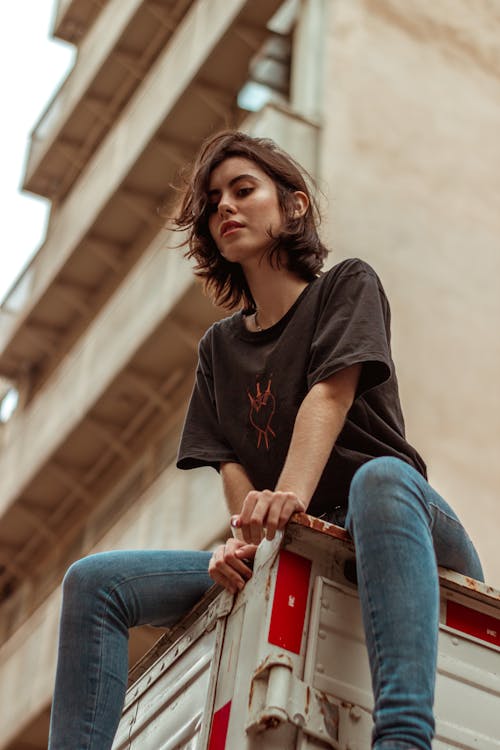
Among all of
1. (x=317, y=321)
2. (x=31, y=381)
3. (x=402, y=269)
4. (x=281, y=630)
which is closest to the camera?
(x=281, y=630)

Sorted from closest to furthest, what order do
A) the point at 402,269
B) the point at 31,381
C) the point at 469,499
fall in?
the point at 469,499 → the point at 402,269 → the point at 31,381

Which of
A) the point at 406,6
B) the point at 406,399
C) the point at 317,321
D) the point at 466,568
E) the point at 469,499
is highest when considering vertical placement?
the point at 406,6

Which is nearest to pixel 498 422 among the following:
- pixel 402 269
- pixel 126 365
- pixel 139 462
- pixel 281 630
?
pixel 402 269

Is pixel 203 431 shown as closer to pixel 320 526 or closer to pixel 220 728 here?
pixel 320 526

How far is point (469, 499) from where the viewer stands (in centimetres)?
1204

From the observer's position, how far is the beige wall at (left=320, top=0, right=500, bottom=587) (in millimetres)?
12328

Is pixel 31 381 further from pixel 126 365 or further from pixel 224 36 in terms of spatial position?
pixel 224 36

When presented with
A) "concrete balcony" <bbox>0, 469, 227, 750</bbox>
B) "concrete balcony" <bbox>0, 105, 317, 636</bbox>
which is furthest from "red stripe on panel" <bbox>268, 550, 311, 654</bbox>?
"concrete balcony" <bbox>0, 105, 317, 636</bbox>

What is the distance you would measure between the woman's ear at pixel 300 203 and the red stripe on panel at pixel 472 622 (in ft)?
4.90

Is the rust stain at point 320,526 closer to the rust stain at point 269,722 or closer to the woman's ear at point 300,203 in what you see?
the rust stain at point 269,722

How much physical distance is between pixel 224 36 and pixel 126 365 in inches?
168

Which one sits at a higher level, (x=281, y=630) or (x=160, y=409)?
(x=160, y=409)

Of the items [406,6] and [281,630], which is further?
[406,6]

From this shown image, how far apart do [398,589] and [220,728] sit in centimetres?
63
